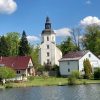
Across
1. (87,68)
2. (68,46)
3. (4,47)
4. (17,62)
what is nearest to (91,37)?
(68,46)

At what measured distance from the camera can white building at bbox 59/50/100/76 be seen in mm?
84750

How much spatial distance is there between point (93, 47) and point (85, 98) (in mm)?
59785

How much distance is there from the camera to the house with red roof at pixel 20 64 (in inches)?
3206

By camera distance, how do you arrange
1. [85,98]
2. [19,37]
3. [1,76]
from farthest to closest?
[19,37], [1,76], [85,98]

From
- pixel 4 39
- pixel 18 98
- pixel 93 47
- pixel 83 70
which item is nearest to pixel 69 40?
pixel 93 47

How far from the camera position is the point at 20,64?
8250 cm

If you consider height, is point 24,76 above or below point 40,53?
below

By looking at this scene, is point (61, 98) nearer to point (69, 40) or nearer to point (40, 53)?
point (40, 53)

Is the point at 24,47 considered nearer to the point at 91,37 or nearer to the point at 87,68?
the point at 91,37

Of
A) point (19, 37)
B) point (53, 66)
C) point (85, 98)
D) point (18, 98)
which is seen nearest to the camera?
point (85, 98)

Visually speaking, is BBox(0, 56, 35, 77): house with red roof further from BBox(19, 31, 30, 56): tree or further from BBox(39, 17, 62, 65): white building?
BBox(19, 31, 30, 56): tree

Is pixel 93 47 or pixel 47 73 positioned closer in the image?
pixel 47 73

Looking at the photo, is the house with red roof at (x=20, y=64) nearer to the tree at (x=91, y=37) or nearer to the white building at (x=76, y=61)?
the white building at (x=76, y=61)

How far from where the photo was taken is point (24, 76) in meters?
79.5
